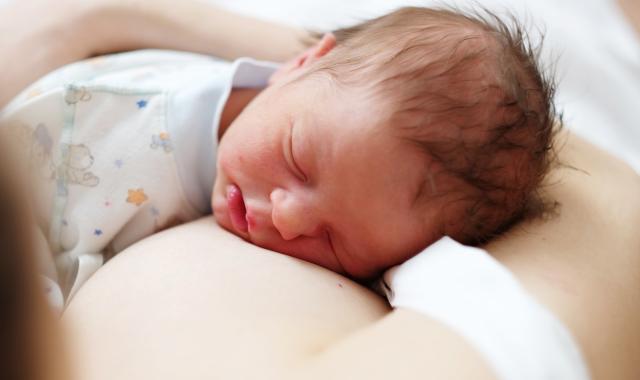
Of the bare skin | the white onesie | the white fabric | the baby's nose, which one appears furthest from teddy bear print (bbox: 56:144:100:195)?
the bare skin

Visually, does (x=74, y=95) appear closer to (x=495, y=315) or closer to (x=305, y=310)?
(x=305, y=310)

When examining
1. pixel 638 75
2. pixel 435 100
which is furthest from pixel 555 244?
pixel 638 75

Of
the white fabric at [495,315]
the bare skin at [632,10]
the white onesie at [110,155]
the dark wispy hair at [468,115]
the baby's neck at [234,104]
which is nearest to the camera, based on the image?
the white fabric at [495,315]

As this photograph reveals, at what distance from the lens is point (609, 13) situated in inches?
62.6

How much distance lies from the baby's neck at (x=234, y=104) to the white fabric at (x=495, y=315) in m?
0.53

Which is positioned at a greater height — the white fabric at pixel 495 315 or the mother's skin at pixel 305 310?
the white fabric at pixel 495 315

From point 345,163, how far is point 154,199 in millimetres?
352

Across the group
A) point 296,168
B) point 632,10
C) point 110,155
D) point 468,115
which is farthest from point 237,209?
point 632,10

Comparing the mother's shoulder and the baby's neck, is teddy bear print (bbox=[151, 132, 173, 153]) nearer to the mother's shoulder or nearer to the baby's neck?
the baby's neck

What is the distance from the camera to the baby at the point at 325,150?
2.90ft

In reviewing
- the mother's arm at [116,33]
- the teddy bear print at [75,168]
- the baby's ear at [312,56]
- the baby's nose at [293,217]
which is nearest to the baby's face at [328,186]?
the baby's nose at [293,217]

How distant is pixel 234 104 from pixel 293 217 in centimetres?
36

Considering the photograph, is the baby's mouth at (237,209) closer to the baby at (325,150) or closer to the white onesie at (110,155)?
the baby at (325,150)

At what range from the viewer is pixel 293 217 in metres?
0.91
